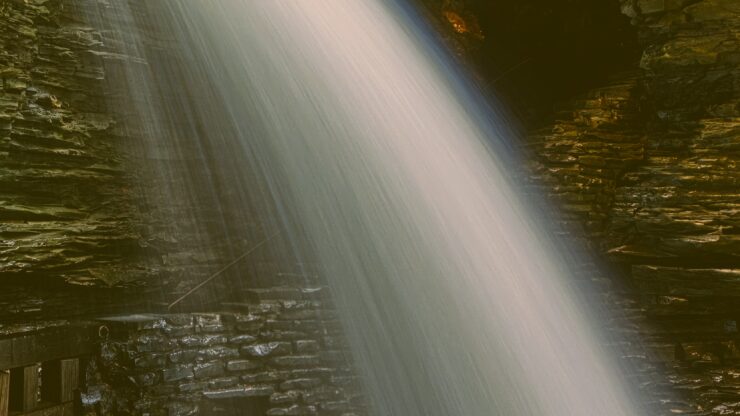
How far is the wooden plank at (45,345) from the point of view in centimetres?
357

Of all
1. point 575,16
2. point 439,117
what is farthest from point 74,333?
point 575,16

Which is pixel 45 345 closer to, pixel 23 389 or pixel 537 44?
pixel 23 389

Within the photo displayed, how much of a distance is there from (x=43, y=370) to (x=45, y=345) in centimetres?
22

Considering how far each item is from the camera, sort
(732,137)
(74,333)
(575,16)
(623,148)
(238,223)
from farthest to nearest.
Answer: (575,16), (623,148), (732,137), (238,223), (74,333)

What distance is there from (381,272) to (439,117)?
2133 millimetres

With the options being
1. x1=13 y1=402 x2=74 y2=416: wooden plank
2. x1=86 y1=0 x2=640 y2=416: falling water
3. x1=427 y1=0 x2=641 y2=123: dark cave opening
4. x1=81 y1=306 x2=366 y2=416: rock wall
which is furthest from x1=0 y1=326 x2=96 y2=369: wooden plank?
x1=427 y1=0 x2=641 y2=123: dark cave opening

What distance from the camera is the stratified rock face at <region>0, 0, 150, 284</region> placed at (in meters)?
4.00

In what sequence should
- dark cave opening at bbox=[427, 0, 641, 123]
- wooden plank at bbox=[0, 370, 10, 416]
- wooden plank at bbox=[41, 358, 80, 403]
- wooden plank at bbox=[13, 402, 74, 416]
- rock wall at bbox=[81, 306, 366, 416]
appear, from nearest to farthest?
wooden plank at bbox=[0, 370, 10, 416] → wooden plank at bbox=[13, 402, 74, 416] → wooden plank at bbox=[41, 358, 80, 403] → rock wall at bbox=[81, 306, 366, 416] → dark cave opening at bbox=[427, 0, 641, 123]

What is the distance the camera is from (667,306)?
17.9ft

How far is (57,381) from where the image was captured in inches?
151

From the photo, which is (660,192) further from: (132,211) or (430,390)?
(132,211)

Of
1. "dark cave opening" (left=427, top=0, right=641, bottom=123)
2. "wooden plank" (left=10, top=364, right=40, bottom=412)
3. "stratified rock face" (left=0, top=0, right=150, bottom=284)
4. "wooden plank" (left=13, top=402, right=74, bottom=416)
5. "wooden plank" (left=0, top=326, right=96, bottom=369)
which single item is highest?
"dark cave opening" (left=427, top=0, right=641, bottom=123)

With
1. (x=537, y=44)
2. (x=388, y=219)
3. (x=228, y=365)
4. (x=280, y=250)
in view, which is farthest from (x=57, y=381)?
(x=537, y=44)

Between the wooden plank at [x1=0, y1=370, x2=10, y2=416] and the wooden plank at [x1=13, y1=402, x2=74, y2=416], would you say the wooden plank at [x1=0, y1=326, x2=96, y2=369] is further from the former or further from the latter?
the wooden plank at [x1=13, y1=402, x2=74, y2=416]
